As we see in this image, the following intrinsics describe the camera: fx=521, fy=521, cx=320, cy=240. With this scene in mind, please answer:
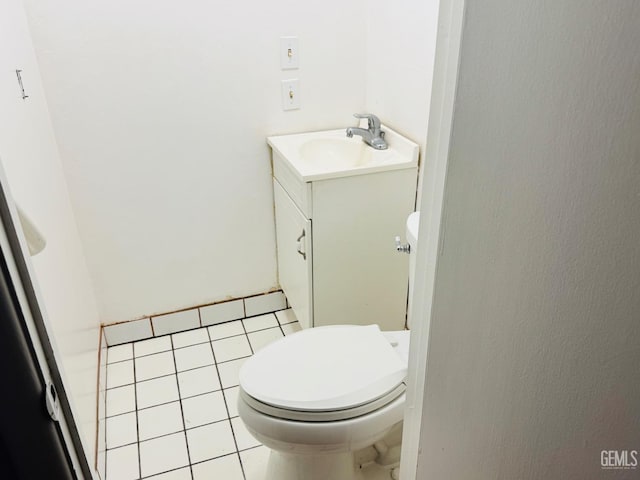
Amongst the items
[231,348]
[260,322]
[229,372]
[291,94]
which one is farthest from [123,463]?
[291,94]

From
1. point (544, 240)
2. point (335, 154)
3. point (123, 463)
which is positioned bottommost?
point (123, 463)

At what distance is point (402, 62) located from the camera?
178cm

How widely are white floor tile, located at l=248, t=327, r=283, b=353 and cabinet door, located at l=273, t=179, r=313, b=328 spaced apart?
158mm

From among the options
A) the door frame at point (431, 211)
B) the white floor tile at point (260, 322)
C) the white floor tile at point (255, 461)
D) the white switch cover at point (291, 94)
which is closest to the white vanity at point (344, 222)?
the white switch cover at point (291, 94)

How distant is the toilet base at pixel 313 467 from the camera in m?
1.44

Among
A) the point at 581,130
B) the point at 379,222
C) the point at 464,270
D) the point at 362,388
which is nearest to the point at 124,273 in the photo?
the point at 379,222

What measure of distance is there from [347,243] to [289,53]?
745 millimetres

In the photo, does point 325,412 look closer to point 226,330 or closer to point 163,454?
point 163,454

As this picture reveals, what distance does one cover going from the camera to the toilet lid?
1293mm

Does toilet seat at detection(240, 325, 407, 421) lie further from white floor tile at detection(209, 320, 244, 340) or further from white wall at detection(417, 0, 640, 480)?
white floor tile at detection(209, 320, 244, 340)

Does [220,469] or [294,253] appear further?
[294,253]

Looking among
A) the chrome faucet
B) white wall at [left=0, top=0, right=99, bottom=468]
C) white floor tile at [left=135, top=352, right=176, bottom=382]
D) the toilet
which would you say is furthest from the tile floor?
the chrome faucet

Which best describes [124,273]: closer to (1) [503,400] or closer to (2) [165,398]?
(2) [165,398]

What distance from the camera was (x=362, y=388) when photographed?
4.31ft
